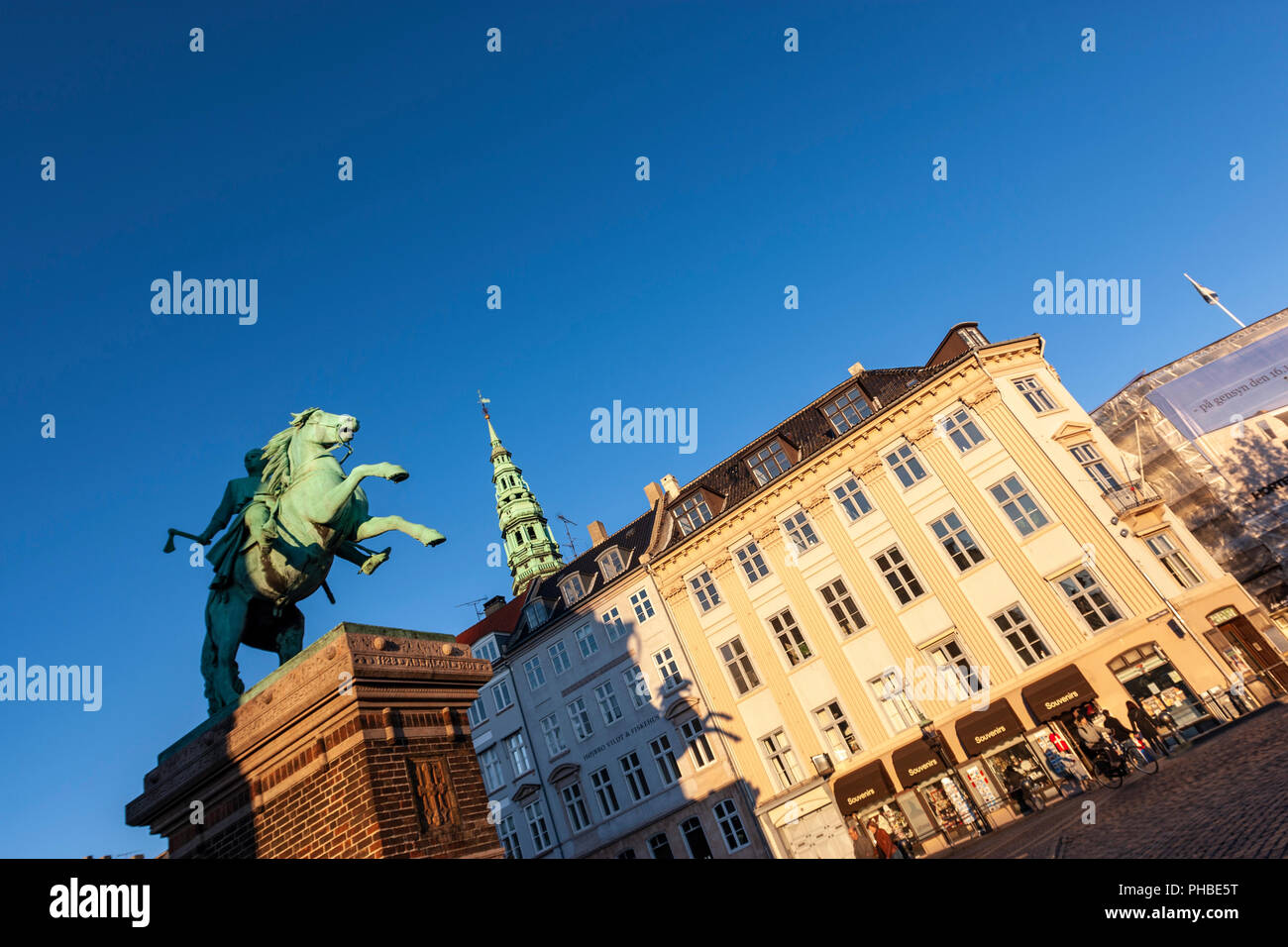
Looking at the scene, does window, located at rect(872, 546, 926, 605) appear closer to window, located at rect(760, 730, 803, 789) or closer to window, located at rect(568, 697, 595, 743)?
window, located at rect(760, 730, 803, 789)

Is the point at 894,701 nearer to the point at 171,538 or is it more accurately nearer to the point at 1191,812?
the point at 1191,812

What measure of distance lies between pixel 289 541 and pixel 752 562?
80.8ft

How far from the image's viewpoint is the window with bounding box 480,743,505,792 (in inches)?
1340

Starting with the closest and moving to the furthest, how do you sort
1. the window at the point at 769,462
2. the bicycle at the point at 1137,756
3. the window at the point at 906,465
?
the bicycle at the point at 1137,756 < the window at the point at 906,465 < the window at the point at 769,462

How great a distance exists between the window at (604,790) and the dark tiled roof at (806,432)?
10383 mm

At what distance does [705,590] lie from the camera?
31406mm

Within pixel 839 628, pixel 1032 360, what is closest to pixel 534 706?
pixel 839 628

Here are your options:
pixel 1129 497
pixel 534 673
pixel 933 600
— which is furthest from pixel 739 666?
pixel 1129 497

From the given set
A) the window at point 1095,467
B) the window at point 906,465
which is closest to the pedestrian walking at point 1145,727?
the window at point 1095,467

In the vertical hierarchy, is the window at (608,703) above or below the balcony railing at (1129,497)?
above

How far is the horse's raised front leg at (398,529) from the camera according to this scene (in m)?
7.02

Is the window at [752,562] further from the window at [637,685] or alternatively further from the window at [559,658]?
the window at [559,658]

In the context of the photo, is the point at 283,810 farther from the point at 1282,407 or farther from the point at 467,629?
the point at 467,629
